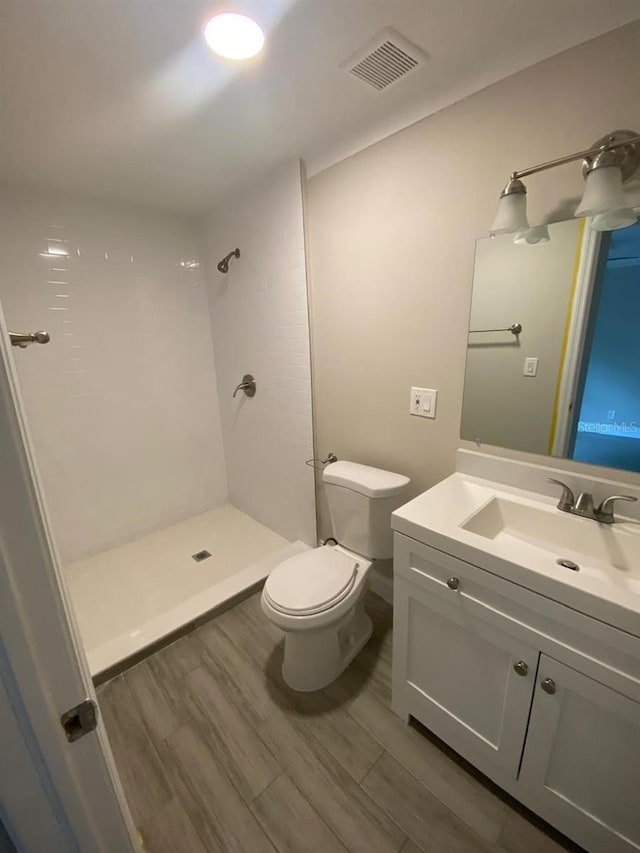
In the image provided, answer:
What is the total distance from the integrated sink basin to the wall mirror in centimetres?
21

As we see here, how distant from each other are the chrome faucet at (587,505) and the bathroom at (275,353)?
4 centimetres

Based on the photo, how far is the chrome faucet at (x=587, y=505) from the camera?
A: 1.08 metres

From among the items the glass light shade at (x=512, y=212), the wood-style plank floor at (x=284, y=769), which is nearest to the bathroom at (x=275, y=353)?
the wood-style plank floor at (x=284, y=769)

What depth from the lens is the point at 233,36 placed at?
100 cm

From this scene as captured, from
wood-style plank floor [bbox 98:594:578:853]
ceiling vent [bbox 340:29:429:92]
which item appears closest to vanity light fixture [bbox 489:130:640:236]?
ceiling vent [bbox 340:29:429:92]

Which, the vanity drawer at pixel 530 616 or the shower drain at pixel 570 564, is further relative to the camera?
the shower drain at pixel 570 564

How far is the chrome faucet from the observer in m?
1.08

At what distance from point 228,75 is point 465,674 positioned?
6.62ft

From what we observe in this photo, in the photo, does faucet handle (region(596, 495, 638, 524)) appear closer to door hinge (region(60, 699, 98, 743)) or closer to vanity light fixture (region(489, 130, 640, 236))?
vanity light fixture (region(489, 130, 640, 236))

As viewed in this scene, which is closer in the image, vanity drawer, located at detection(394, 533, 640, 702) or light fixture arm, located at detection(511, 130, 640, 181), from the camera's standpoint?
vanity drawer, located at detection(394, 533, 640, 702)

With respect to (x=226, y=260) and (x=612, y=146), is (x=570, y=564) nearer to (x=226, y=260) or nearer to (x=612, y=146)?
(x=612, y=146)

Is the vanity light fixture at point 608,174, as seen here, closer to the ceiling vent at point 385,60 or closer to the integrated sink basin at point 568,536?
the ceiling vent at point 385,60

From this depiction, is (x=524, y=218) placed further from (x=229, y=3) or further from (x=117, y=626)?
(x=117, y=626)

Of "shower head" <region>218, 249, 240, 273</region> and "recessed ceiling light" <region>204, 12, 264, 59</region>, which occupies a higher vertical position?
"recessed ceiling light" <region>204, 12, 264, 59</region>
